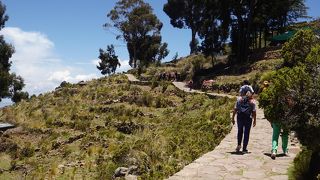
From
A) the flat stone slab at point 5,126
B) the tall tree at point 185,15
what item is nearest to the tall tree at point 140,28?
the tall tree at point 185,15

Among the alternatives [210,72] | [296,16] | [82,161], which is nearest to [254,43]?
[296,16]

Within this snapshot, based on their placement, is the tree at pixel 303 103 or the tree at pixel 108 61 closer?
the tree at pixel 303 103

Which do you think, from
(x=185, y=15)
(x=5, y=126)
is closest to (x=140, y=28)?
(x=185, y=15)

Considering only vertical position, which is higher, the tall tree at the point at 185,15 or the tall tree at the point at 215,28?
the tall tree at the point at 185,15

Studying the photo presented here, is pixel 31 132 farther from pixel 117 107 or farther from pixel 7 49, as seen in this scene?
pixel 7 49

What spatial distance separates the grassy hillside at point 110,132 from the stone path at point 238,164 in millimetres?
585

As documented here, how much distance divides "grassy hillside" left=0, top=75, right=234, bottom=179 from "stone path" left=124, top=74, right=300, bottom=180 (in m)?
0.58

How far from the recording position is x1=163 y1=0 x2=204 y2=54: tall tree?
6212 centimetres

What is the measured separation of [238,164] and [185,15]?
54368mm

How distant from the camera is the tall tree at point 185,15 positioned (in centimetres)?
6212

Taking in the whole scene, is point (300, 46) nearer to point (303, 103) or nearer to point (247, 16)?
point (303, 103)

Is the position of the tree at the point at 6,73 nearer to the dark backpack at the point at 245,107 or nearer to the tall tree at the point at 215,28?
the tall tree at the point at 215,28

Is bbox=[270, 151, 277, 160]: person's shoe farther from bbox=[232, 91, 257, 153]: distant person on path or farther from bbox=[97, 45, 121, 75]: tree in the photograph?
bbox=[97, 45, 121, 75]: tree

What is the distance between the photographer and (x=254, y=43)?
50938 millimetres
